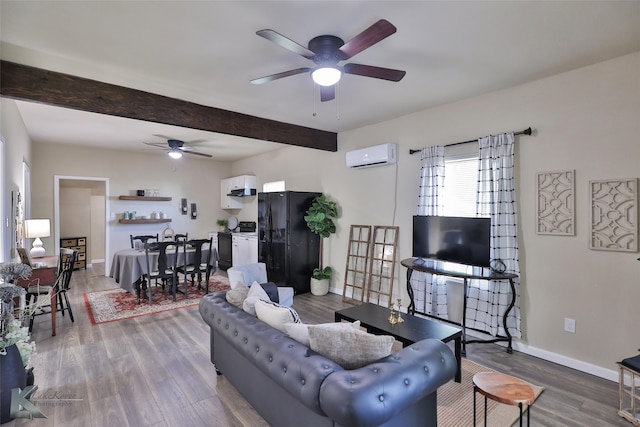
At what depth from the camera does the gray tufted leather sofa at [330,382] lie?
138 centimetres

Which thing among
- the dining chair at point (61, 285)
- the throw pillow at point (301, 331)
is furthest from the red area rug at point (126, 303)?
the throw pillow at point (301, 331)

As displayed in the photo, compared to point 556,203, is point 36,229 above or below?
below

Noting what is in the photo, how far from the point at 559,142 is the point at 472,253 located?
1366 millimetres

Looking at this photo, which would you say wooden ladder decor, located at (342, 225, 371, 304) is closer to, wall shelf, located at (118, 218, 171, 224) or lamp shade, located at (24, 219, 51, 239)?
lamp shade, located at (24, 219, 51, 239)

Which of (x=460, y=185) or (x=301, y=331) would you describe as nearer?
(x=301, y=331)

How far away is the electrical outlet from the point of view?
2988mm

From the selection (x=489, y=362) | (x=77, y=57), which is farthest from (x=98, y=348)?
(x=489, y=362)

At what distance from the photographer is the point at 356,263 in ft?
16.7

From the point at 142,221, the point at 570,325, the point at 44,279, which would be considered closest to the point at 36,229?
the point at 44,279

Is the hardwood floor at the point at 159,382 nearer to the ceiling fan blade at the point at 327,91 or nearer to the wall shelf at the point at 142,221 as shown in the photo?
the ceiling fan blade at the point at 327,91

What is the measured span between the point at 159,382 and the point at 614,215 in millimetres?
4250

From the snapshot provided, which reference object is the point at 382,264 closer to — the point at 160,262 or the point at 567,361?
the point at 567,361

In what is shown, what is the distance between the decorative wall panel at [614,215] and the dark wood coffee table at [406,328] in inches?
61.4

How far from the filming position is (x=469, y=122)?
148 inches
